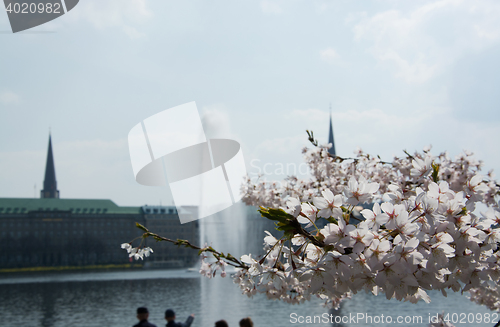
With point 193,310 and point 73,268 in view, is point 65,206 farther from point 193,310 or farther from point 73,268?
point 193,310

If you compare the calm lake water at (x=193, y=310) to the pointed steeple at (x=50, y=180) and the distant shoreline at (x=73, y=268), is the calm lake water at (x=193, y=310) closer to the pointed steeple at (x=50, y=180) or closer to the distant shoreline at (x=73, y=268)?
the distant shoreline at (x=73, y=268)

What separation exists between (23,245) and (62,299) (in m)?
75.2

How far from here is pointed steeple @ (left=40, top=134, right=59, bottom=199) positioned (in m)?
117

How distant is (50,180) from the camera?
11738 centimetres

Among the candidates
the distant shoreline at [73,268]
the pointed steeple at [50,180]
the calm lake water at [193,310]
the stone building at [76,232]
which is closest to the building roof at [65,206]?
the stone building at [76,232]

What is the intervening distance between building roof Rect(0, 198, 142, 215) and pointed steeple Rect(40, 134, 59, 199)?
11.2 metres

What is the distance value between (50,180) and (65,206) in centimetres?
1561

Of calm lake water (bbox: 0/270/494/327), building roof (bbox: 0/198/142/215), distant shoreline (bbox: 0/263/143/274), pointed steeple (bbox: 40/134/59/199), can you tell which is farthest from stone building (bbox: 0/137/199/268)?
calm lake water (bbox: 0/270/494/327)

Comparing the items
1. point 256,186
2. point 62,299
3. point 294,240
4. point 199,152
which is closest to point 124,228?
point 199,152

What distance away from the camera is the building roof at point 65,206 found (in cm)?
10200

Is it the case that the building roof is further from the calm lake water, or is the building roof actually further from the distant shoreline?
the calm lake water

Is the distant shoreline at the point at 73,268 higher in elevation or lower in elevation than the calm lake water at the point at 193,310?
lower

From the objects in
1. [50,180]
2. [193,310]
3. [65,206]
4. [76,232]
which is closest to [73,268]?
[76,232]

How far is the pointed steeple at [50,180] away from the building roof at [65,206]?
11.2m
